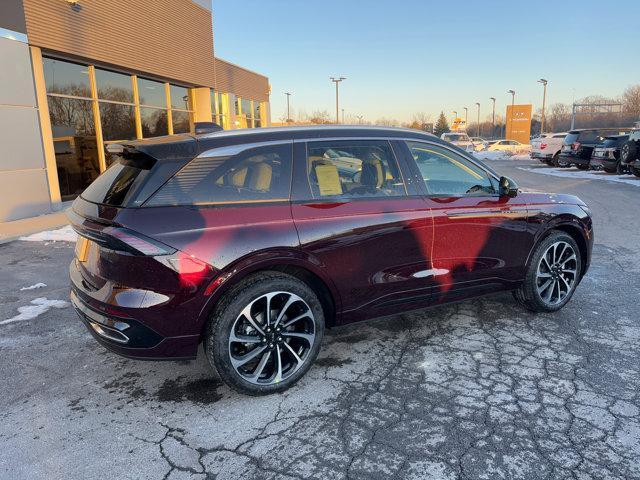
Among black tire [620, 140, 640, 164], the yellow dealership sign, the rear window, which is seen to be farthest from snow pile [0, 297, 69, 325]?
the yellow dealership sign

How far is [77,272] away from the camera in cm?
322

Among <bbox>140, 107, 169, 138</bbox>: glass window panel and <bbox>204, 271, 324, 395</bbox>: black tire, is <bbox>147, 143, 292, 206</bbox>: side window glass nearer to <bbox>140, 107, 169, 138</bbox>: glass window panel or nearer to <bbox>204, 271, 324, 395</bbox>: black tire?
<bbox>204, 271, 324, 395</bbox>: black tire

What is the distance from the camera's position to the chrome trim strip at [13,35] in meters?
9.26

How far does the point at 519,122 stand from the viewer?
53.8m

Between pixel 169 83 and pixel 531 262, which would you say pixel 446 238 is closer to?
pixel 531 262

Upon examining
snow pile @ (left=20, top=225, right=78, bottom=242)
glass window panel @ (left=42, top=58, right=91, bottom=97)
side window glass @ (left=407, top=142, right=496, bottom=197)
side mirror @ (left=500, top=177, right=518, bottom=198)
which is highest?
glass window panel @ (left=42, top=58, right=91, bottom=97)

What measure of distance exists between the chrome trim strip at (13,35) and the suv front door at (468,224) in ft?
31.2

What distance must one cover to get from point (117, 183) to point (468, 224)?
8.75 ft

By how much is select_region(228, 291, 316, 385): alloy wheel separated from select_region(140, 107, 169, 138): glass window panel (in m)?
13.5

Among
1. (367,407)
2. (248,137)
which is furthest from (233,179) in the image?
(367,407)

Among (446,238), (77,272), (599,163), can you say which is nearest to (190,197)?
(77,272)

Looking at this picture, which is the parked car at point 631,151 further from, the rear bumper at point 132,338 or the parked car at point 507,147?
the parked car at point 507,147

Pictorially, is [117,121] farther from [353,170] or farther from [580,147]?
[580,147]

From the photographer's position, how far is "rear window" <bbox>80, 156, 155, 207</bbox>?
2.90 m
